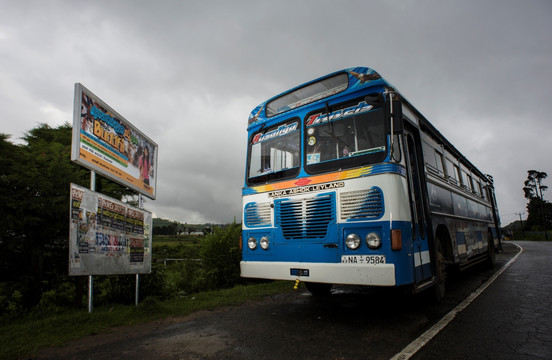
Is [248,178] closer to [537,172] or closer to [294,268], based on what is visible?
[294,268]

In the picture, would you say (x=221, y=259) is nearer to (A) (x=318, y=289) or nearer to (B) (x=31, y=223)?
(A) (x=318, y=289)

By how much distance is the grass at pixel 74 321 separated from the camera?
→ 4.02m

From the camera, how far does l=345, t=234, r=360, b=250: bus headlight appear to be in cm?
441

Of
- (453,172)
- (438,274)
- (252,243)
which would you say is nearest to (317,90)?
(252,243)

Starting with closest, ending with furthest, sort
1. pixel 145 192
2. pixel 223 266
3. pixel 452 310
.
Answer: pixel 452 310 < pixel 145 192 < pixel 223 266

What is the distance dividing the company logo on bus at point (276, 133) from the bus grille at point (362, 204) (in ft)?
5.27

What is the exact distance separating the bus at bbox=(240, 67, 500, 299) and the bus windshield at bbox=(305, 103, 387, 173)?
2cm

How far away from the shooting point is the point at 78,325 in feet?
15.7

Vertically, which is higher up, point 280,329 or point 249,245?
point 249,245

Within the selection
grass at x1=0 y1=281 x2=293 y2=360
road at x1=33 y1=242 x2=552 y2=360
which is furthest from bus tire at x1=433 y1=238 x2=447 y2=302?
grass at x1=0 y1=281 x2=293 y2=360

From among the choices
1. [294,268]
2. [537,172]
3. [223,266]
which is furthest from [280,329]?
[537,172]

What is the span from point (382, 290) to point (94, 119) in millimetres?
7021

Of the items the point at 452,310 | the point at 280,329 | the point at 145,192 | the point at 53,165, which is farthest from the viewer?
the point at 145,192

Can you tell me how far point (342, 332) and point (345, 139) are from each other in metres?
2.75
